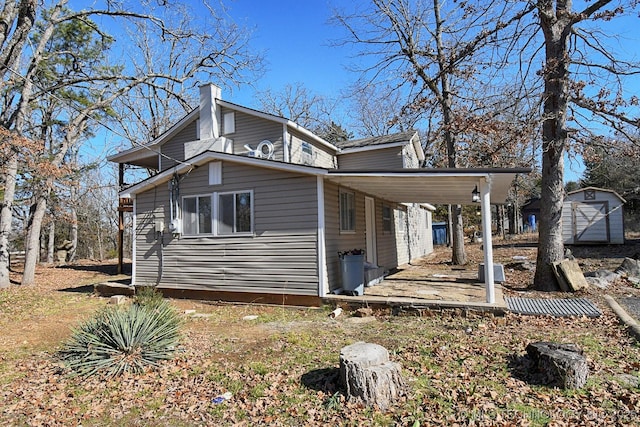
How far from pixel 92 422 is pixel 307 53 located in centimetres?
1345

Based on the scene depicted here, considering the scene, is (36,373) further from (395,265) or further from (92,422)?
(395,265)

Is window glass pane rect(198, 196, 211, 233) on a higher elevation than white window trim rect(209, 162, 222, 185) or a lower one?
lower

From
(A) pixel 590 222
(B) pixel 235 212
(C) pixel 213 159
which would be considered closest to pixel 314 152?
(C) pixel 213 159

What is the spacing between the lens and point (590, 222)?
16.7 metres

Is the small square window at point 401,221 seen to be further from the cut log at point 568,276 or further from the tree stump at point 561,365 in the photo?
the tree stump at point 561,365

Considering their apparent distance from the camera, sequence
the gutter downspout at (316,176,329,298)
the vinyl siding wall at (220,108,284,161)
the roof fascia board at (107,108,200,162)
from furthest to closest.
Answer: the roof fascia board at (107,108,200,162) < the vinyl siding wall at (220,108,284,161) < the gutter downspout at (316,176,329,298)

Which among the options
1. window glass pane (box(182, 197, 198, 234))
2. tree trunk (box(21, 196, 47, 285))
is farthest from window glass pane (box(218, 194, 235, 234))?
tree trunk (box(21, 196, 47, 285))

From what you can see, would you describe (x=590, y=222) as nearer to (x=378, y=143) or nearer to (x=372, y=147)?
(x=378, y=143)

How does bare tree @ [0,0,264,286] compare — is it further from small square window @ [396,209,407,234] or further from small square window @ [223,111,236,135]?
small square window @ [396,209,407,234]

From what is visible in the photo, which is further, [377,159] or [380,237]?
[377,159]

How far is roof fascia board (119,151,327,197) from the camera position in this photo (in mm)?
7898

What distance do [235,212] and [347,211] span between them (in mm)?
2806

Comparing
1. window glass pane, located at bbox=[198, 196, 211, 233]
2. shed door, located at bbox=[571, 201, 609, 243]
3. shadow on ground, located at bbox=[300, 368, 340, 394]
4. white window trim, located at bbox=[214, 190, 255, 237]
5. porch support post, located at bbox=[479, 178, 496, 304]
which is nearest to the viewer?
shadow on ground, located at bbox=[300, 368, 340, 394]

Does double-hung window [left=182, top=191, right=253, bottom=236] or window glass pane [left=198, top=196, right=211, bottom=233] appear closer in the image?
double-hung window [left=182, top=191, right=253, bottom=236]
